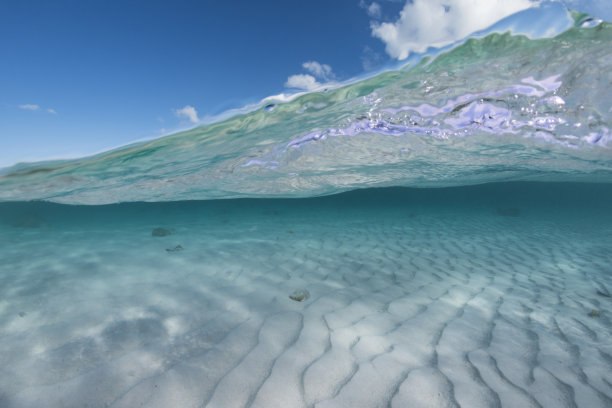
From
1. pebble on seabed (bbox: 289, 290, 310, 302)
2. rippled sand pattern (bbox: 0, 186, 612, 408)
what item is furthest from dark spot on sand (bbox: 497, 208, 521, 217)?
pebble on seabed (bbox: 289, 290, 310, 302)

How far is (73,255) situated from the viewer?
7.76 meters

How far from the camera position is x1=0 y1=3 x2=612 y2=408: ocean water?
8.38 ft

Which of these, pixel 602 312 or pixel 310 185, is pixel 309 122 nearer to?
pixel 602 312

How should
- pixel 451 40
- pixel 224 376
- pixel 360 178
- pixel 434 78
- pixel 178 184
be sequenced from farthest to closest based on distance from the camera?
pixel 360 178
pixel 178 184
pixel 434 78
pixel 451 40
pixel 224 376

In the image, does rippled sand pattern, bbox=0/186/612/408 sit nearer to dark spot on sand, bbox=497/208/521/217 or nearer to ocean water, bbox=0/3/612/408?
ocean water, bbox=0/3/612/408

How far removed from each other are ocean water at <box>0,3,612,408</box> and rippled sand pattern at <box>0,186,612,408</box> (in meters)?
0.03

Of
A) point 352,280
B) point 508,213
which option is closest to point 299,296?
point 352,280

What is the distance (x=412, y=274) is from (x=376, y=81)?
4534 millimetres

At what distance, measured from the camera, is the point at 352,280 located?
569cm

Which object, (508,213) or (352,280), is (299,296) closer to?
(352,280)

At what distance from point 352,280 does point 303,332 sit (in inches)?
98.4

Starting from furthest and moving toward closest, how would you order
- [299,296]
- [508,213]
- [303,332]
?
[508,213] → [299,296] → [303,332]

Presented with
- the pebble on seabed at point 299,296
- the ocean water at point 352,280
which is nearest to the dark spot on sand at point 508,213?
the ocean water at point 352,280

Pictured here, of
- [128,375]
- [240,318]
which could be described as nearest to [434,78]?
[240,318]
